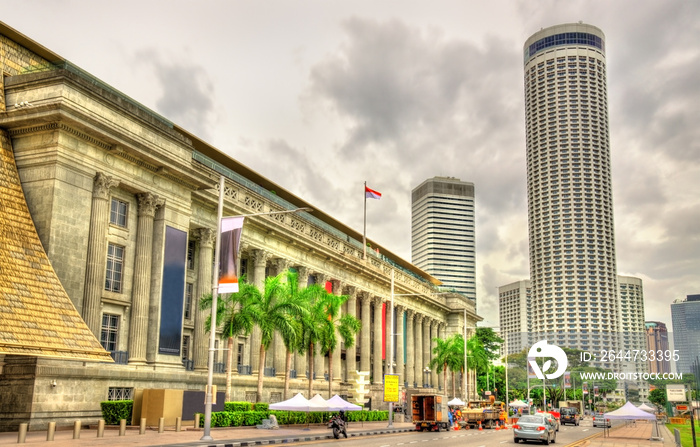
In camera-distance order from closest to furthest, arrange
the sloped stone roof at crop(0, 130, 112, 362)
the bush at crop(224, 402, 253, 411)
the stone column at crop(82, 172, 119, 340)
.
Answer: the sloped stone roof at crop(0, 130, 112, 362) < the stone column at crop(82, 172, 119, 340) < the bush at crop(224, 402, 253, 411)

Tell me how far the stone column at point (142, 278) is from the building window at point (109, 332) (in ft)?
2.71

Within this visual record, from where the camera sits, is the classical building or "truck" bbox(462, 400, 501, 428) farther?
"truck" bbox(462, 400, 501, 428)

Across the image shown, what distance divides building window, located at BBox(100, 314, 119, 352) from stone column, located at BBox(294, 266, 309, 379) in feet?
84.4

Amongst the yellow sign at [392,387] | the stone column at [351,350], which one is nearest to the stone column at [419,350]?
the stone column at [351,350]

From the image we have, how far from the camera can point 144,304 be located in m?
39.6

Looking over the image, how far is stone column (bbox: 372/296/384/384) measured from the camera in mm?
79312

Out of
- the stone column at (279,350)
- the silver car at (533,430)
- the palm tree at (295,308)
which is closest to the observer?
the silver car at (533,430)

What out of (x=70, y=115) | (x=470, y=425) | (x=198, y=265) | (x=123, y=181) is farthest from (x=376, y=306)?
(x=70, y=115)

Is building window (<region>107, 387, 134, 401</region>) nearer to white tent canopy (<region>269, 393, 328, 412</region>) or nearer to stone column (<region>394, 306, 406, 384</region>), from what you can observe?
white tent canopy (<region>269, 393, 328, 412</region>)

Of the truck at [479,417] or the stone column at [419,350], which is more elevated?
the stone column at [419,350]

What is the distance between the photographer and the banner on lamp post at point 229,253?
102ft

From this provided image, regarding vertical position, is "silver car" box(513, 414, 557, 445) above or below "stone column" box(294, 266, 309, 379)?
below

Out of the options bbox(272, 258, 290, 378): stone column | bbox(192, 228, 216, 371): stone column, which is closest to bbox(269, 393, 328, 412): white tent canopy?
bbox(192, 228, 216, 371): stone column

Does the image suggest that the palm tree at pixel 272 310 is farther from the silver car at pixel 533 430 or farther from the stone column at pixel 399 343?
the stone column at pixel 399 343
